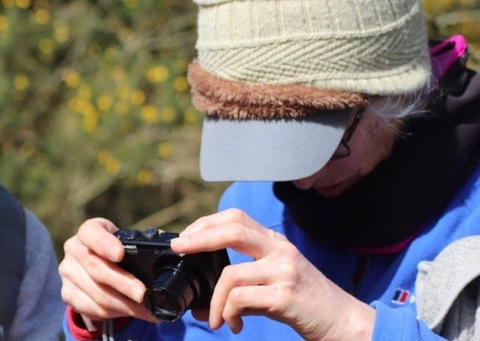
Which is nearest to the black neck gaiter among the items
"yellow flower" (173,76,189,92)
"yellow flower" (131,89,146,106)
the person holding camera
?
the person holding camera

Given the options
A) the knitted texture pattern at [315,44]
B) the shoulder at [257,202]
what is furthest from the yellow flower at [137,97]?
the knitted texture pattern at [315,44]

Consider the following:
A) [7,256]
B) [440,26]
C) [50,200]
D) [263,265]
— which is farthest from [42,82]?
[263,265]

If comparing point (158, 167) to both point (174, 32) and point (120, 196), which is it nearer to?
point (120, 196)

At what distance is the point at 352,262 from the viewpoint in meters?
1.88

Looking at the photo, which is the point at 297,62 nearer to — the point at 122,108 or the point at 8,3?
the point at 122,108

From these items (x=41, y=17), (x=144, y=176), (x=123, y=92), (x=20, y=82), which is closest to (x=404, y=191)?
(x=144, y=176)

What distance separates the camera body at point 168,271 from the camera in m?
1.53

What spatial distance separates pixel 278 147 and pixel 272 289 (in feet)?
1.02

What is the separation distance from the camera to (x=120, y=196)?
445 centimetres

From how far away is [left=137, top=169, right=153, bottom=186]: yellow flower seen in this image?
422 centimetres

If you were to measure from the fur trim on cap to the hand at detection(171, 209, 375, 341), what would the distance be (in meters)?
0.25

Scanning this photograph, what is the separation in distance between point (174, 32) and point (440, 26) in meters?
1.22

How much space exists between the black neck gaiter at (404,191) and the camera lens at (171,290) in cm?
35

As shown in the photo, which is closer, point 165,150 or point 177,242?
point 177,242
